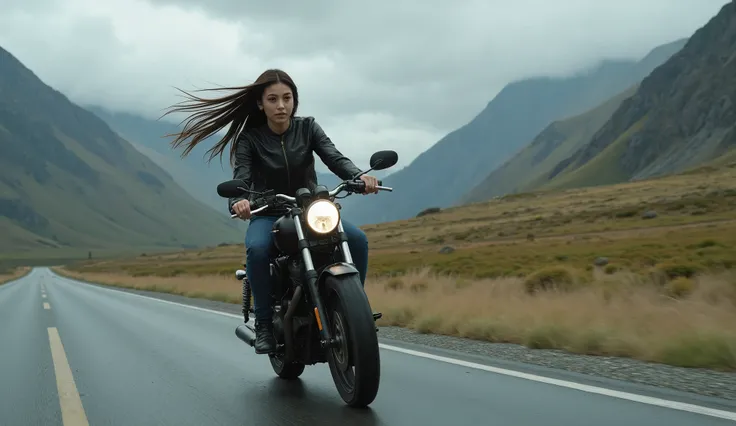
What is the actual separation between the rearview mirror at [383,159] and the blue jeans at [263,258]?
553mm

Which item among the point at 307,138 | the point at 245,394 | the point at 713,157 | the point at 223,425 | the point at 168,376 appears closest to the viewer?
the point at 223,425

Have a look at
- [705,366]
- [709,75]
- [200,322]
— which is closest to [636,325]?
[705,366]

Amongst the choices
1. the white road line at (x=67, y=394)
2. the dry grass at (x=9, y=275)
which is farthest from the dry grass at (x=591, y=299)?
the dry grass at (x=9, y=275)

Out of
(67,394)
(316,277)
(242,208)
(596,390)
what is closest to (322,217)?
(316,277)

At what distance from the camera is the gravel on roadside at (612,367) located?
204 inches

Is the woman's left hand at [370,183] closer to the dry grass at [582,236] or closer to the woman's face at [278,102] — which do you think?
the woman's face at [278,102]

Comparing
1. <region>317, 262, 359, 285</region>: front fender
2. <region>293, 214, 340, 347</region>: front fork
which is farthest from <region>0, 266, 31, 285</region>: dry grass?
<region>317, 262, 359, 285</region>: front fender

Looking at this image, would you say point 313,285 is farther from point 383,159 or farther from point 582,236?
point 582,236

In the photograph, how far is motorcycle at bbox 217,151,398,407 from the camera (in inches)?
170

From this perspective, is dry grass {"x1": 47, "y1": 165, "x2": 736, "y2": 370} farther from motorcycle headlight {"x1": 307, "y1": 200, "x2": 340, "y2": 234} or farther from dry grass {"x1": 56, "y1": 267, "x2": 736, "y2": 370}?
motorcycle headlight {"x1": 307, "y1": 200, "x2": 340, "y2": 234}

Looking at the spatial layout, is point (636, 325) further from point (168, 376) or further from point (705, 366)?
point (168, 376)

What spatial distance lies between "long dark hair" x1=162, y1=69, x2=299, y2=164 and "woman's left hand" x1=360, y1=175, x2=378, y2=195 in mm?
1155

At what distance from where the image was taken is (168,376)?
6.33 m

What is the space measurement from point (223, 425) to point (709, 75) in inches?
6754
